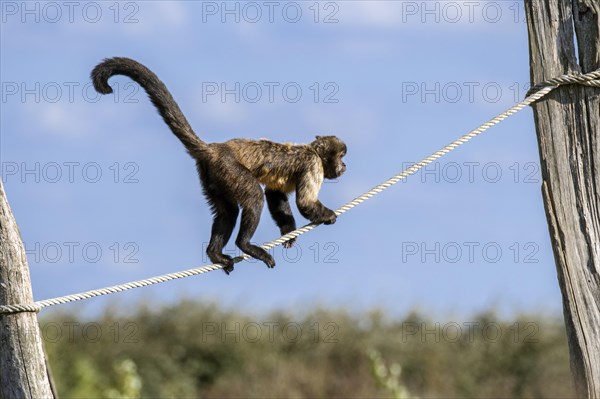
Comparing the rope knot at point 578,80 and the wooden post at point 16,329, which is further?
the wooden post at point 16,329

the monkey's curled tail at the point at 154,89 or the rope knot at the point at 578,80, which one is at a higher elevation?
the monkey's curled tail at the point at 154,89

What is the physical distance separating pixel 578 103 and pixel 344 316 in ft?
44.5

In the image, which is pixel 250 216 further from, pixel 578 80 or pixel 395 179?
pixel 578 80

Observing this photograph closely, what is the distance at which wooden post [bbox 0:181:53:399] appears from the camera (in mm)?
5270

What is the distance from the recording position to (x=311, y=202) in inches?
282

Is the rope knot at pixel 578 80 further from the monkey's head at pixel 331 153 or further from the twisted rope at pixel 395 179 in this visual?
the monkey's head at pixel 331 153

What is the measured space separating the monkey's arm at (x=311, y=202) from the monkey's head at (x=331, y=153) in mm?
408

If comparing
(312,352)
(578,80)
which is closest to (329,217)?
(578,80)

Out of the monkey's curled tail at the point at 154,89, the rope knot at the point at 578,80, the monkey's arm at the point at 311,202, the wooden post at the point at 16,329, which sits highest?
the monkey's curled tail at the point at 154,89

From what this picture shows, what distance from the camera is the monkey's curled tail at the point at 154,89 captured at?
6.25 meters

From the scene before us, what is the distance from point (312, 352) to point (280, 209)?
1100 centimetres

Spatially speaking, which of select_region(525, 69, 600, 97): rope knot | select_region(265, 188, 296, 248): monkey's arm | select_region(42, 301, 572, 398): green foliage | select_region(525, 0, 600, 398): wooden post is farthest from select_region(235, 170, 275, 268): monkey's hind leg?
select_region(42, 301, 572, 398): green foliage

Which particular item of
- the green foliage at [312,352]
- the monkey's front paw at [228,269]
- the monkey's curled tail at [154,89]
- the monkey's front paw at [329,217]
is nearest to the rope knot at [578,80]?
the monkey's front paw at [329,217]

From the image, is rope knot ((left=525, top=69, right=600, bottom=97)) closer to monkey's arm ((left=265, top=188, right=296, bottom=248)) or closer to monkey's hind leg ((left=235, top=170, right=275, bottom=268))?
monkey's hind leg ((left=235, top=170, right=275, bottom=268))
